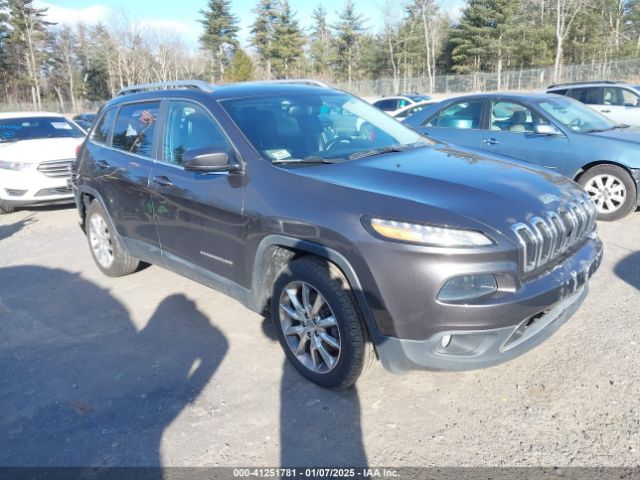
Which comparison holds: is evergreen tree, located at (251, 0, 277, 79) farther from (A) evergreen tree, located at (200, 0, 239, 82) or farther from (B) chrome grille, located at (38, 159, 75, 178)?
(B) chrome grille, located at (38, 159, 75, 178)

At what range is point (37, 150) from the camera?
8367mm

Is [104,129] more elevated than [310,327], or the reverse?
[104,129]

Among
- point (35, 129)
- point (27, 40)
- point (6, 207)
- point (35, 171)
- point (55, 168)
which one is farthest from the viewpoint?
point (27, 40)

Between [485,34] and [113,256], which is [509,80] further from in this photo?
[113,256]

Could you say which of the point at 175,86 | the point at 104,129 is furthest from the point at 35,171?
the point at 175,86

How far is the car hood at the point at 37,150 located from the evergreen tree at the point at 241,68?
164ft

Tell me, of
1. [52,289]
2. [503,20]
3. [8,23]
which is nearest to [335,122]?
[52,289]

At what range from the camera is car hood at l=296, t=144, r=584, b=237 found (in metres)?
2.61

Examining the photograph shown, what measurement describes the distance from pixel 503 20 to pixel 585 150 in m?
49.5

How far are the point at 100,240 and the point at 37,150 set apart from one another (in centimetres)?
413

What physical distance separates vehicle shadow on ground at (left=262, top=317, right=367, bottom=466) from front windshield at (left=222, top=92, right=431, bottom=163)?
4.74 ft

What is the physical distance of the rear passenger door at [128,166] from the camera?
13.7 feet

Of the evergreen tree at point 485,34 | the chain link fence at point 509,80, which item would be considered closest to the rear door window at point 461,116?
the chain link fence at point 509,80

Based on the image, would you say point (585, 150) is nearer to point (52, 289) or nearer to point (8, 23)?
point (52, 289)
